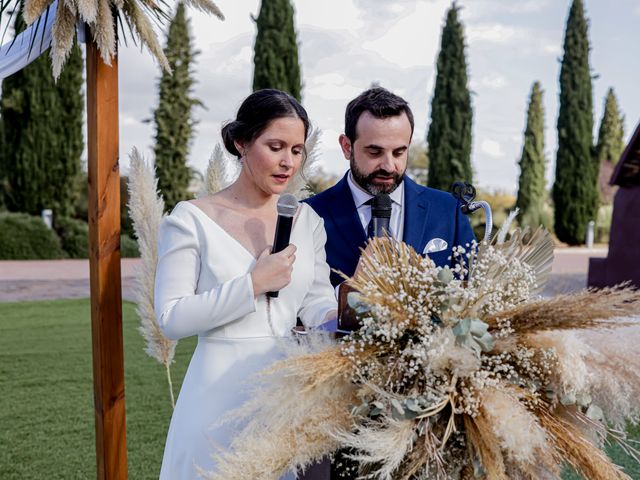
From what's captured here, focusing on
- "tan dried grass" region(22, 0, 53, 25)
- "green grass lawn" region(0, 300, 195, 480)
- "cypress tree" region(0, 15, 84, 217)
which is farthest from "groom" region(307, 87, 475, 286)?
"cypress tree" region(0, 15, 84, 217)

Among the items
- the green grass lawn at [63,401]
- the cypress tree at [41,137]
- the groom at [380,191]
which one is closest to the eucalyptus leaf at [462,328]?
the groom at [380,191]

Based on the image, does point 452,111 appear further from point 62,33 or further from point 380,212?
point 380,212

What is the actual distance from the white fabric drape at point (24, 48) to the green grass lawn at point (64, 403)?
8.54ft

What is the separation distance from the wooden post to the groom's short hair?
101cm

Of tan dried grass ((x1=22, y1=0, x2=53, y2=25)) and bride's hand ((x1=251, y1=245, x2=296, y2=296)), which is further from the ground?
tan dried grass ((x1=22, y1=0, x2=53, y2=25))

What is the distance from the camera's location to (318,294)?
2260 millimetres

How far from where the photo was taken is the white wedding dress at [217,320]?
2.03 meters

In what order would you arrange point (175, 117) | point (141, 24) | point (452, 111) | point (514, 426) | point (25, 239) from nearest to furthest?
point (514, 426), point (141, 24), point (25, 239), point (175, 117), point (452, 111)

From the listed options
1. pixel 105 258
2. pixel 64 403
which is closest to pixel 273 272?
pixel 105 258

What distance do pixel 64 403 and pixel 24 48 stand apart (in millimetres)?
3897

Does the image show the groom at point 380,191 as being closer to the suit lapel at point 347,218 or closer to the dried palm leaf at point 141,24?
the suit lapel at point 347,218

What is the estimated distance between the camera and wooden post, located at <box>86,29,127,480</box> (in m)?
3.01

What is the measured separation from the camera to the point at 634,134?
10680mm

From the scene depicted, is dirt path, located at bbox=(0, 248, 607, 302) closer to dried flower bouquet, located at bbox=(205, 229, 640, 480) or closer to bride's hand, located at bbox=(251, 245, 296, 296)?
bride's hand, located at bbox=(251, 245, 296, 296)
